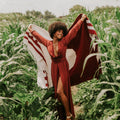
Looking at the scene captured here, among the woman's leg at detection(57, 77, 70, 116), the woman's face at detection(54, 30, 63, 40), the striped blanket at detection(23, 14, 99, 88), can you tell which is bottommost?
the woman's leg at detection(57, 77, 70, 116)

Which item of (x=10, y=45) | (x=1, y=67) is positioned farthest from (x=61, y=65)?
(x=10, y=45)

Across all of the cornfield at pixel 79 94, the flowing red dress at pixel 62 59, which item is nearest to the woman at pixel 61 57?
the flowing red dress at pixel 62 59

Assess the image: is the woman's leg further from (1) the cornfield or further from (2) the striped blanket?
(2) the striped blanket

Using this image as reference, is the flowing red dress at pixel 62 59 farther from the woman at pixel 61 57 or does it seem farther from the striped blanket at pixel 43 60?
the striped blanket at pixel 43 60

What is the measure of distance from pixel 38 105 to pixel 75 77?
2.35 ft

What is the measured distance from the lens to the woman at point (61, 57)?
2.23 m

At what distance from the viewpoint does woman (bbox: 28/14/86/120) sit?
7.30 ft

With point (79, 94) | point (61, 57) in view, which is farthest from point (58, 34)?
point (79, 94)

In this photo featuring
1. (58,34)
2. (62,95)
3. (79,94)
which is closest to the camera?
(58,34)

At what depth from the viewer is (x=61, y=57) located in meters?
2.28

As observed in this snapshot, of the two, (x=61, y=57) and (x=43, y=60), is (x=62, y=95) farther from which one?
(x=43, y=60)

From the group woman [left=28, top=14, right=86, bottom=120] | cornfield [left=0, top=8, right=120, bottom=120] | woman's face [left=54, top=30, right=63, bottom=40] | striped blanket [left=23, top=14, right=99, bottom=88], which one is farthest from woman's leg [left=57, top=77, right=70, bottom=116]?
woman's face [left=54, top=30, right=63, bottom=40]

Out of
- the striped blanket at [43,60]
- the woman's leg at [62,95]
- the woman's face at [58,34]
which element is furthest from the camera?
the striped blanket at [43,60]

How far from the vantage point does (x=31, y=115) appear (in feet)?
6.96
